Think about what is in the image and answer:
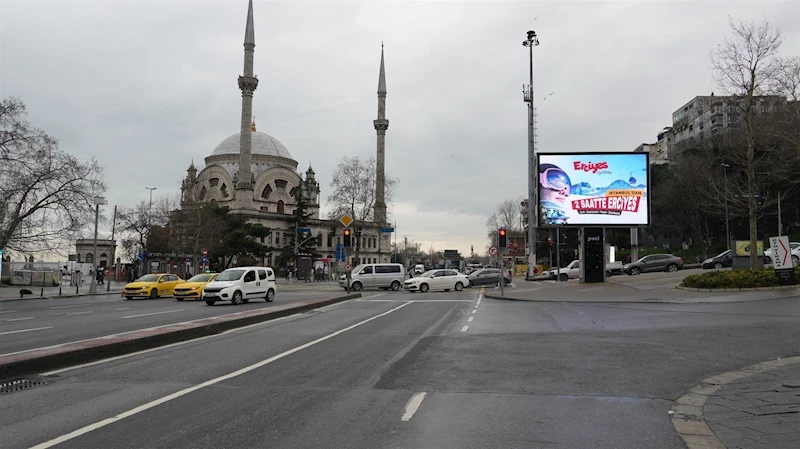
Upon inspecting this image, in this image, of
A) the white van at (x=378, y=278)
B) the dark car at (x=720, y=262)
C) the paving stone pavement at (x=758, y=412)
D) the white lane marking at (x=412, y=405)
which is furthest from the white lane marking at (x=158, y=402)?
the dark car at (x=720, y=262)

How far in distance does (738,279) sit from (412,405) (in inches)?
848

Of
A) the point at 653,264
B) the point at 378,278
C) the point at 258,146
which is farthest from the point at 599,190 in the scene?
the point at 258,146

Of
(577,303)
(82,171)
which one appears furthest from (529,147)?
(82,171)

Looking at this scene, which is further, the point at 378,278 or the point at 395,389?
the point at 378,278

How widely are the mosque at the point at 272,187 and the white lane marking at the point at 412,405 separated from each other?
84.3 metres

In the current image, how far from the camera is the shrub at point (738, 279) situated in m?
22.9

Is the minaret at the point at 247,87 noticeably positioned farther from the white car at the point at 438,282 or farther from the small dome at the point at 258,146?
the white car at the point at 438,282

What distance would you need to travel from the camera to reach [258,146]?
374ft

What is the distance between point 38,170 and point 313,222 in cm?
7332

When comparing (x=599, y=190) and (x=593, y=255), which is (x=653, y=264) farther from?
(x=599, y=190)

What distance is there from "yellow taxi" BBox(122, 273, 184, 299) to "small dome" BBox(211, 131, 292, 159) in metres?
81.0

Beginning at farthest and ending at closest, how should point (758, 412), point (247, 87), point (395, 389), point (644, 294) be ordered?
point (247, 87) → point (644, 294) → point (395, 389) → point (758, 412)

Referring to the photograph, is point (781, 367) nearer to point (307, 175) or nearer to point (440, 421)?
point (440, 421)

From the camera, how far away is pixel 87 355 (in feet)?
31.9
